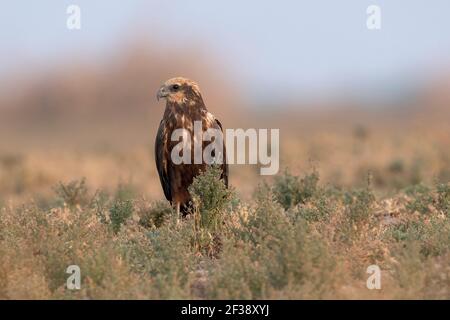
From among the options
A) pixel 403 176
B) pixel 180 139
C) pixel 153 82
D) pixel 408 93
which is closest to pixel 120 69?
pixel 153 82

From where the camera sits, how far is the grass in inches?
265

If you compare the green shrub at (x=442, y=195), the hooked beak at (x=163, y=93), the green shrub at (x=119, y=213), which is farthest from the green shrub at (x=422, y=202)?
the green shrub at (x=119, y=213)

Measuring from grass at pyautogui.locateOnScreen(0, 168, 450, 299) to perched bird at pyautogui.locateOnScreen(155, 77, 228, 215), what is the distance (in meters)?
0.56

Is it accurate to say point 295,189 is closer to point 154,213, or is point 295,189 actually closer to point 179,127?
point 154,213

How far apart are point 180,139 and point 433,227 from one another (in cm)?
292

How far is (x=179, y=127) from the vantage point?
9945mm

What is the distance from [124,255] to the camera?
7891 mm

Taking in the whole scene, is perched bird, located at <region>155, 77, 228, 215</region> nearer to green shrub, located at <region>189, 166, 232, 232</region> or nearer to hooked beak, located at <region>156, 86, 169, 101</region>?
hooked beak, located at <region>156, 86, 169, 101</region>

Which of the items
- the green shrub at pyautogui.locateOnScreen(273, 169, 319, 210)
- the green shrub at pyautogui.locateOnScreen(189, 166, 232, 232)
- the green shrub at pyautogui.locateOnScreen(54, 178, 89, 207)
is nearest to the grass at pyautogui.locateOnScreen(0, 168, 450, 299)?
the green shrub at pyautogui.locateOnScreen(189, 166, 232, 232)

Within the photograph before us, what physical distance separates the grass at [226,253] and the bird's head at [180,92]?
1.30 metres

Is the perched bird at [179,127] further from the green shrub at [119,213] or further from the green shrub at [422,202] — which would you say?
the green shrub at [422,202]

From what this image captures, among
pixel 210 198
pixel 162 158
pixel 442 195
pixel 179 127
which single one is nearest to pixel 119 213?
pixel 162 158

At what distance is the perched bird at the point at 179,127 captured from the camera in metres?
9.91
